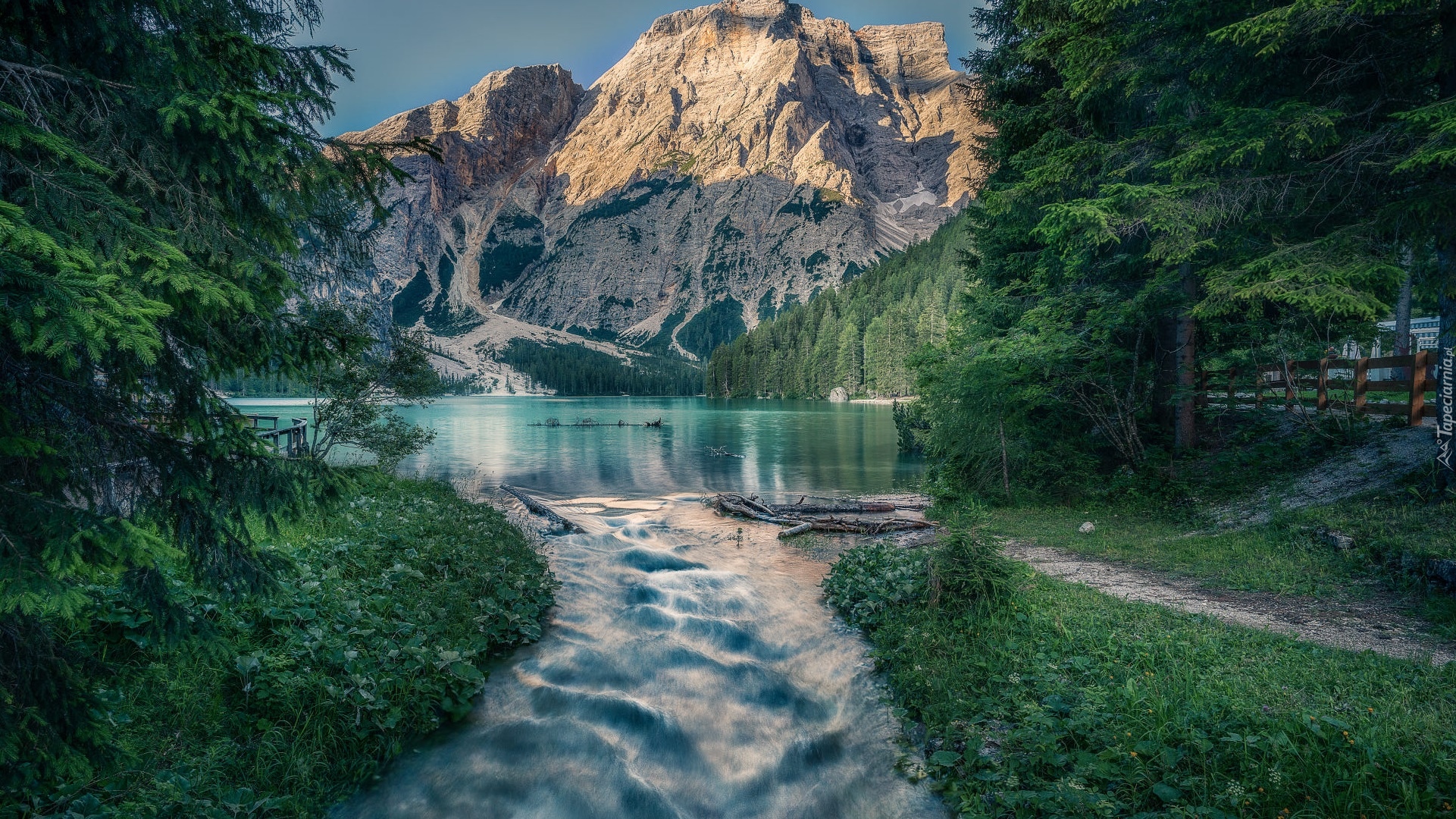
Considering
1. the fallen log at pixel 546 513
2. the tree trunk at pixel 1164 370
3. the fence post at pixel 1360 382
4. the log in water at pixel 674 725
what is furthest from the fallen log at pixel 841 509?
the fence post at pixel 1360 382

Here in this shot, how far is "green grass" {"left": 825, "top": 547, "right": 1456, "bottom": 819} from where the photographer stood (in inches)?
158

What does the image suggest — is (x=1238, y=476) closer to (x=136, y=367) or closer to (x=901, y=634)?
(x=901, y=634)

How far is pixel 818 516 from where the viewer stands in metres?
18.6

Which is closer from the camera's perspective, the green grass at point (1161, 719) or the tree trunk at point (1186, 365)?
the green grass at point (1161, 719)

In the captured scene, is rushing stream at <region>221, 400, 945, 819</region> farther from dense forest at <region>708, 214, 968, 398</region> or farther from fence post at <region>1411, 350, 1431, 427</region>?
dense forest at <region>708, 214, 968, 398</region>

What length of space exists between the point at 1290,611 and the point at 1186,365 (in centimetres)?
827

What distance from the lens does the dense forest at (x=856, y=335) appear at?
326 ft

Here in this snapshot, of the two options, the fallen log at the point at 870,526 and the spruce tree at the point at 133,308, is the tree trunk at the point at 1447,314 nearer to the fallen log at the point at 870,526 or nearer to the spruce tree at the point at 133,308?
the fallen log at the point at 870,526

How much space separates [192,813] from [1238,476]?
17.2 meters

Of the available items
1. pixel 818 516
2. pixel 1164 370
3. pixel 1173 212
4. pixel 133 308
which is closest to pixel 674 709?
pixel 133 308

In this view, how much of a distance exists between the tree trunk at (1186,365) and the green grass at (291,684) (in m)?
14.5

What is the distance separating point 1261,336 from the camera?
592 inches

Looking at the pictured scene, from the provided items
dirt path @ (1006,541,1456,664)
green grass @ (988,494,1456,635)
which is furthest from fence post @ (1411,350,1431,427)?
dirt path @ (1006,541,1456,664)

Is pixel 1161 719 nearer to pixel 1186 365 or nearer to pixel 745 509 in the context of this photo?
pixel 1186 365
